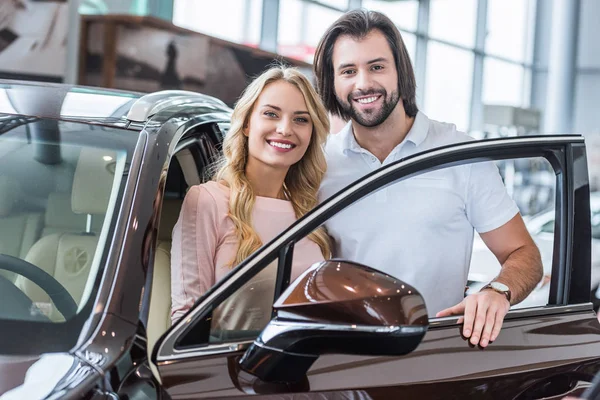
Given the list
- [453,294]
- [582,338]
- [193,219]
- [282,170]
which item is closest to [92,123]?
[193,219]

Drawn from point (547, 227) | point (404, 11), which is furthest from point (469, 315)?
point (404, 11)

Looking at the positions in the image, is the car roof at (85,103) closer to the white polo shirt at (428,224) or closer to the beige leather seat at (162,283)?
the beige leather seat at (162,283)

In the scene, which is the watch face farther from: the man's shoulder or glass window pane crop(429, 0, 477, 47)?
glass window pane crop(429, 0, 477, 47)

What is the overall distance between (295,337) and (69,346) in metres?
0.36

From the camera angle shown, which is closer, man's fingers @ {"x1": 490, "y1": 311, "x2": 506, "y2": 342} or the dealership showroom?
the dealership showroom

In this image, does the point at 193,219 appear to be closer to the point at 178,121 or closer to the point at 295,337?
the point at 178,121

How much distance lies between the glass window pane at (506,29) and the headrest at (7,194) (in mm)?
18689

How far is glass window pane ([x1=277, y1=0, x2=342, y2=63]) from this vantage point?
1284 centimetres

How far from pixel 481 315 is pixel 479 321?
0.05 ft

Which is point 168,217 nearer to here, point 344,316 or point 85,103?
point 85,103

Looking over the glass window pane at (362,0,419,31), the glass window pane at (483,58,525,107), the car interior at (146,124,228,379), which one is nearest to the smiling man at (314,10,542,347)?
the car interior at (146,124,228,379)

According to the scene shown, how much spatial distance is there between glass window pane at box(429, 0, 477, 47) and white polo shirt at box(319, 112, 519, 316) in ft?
49.5

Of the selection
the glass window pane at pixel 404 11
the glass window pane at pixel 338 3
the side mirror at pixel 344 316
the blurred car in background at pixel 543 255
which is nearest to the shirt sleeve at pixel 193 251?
the side mirror at pixel 344 316

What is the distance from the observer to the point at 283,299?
1.30m
